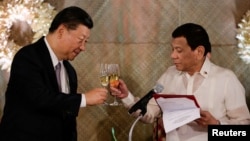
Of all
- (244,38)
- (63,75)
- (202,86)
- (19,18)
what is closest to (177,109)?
(202,86)

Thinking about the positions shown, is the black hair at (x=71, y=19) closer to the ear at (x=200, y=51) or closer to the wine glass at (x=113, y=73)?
the wine glass at (x=113, y=73)

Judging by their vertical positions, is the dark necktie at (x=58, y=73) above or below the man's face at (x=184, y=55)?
below

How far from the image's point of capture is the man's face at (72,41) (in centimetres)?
212

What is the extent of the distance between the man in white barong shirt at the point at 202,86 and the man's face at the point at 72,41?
1.36 feet

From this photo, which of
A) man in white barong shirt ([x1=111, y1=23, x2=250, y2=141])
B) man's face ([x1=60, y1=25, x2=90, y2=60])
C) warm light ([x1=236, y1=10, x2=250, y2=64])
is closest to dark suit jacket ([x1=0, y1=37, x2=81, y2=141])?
man's face ([x1=60, y1=25, x2=90, y2=60])

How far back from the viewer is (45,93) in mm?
1951

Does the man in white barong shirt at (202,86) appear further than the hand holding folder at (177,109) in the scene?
Yes

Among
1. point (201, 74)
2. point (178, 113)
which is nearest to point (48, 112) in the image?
point (178, 113)

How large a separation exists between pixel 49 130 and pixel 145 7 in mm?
1541

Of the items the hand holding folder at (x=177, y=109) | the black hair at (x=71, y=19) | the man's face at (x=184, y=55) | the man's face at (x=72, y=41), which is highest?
the black hair at (x=71, y=19)

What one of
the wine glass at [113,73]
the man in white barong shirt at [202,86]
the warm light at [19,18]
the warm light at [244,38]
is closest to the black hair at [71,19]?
the wine glass at [113,73]

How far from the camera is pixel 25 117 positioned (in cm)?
202

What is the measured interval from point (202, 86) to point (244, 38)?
2.61 feet

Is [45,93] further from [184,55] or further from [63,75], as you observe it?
[184,55]
